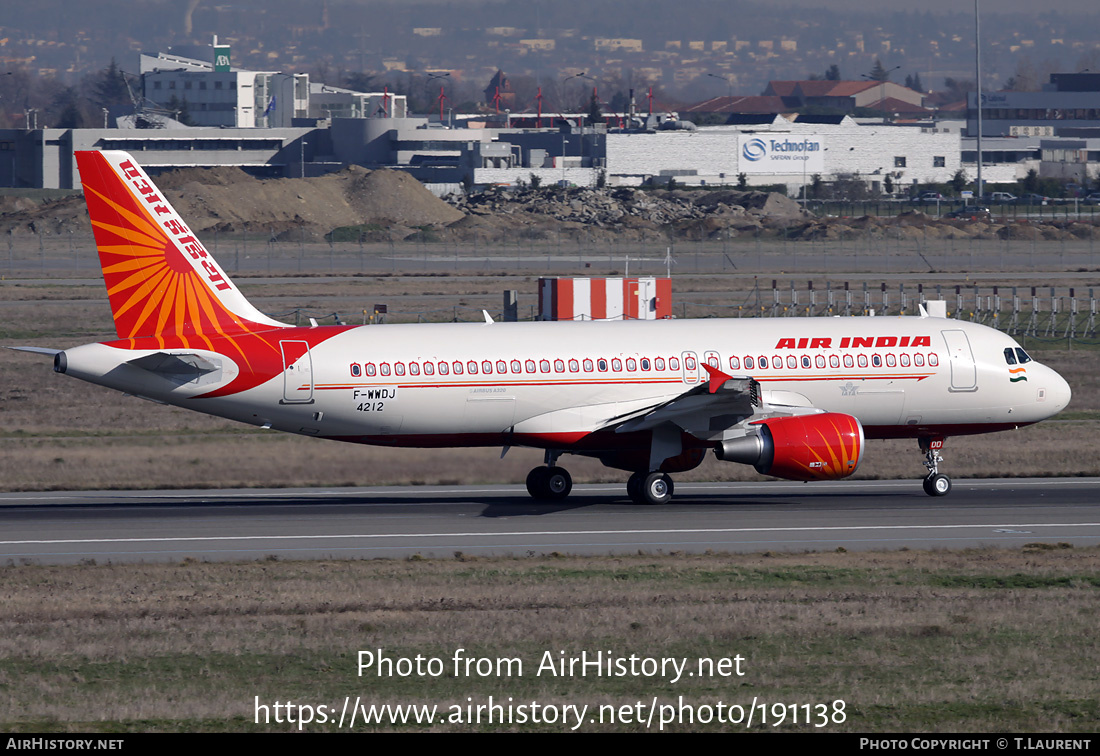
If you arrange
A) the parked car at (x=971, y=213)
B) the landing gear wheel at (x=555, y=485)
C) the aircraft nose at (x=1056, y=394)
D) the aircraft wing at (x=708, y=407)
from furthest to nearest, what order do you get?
the parked car at (x=971, y=213)
the aircraft nose at (x=1056, y=394)
the landing gear wheel at (x=555, y=485)
the aircraft wing at (x=708, y=407)

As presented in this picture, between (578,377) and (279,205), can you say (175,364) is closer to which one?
(578,377)

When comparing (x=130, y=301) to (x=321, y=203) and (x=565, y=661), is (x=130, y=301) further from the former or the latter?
(x=321, y=203)

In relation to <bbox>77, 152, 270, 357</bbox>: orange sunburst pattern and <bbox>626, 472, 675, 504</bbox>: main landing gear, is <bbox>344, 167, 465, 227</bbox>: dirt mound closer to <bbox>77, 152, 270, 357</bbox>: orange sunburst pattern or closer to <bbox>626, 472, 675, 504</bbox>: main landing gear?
<bbox>626, 472, 675, 504</bbox>: main landing gear

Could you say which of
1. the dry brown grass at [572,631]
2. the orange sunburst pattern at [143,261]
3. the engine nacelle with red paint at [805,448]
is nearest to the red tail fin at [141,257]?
the orange sunburst pattern at [143,261]

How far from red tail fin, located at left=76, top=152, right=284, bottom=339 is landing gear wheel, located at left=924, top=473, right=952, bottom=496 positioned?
57.7ft

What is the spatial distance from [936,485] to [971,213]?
5201 inches

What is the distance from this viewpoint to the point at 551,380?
1369 inches

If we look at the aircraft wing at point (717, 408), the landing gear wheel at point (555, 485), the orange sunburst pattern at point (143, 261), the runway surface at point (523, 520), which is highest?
the orange sunburst pattern at point (143, 261)

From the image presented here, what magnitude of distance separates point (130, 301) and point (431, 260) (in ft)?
292

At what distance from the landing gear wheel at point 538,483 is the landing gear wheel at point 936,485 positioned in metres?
9.53

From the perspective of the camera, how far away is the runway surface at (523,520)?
98.0ft

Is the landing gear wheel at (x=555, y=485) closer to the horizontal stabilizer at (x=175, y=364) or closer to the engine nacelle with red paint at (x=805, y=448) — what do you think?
the engine nacelle with red paint at (x=805, y=448)

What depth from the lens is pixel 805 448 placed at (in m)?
33.1

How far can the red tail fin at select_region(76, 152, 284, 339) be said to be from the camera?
108 feet
